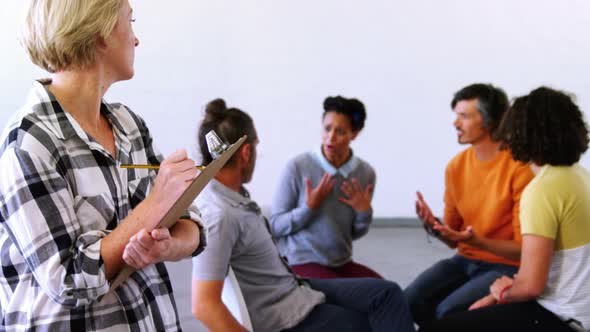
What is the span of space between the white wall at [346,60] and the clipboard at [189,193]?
3.50 metres

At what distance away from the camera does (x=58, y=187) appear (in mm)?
1070

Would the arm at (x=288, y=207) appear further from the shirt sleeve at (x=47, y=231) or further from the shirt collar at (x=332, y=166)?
the shirt sleeve at (x=47, y=231)

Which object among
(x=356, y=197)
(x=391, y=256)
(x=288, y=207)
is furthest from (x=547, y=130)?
(x=391, y=256)

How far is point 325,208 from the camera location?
2.72 m

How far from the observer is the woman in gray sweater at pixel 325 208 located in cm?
265

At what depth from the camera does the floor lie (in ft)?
12.5

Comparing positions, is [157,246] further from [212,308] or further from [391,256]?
[391,256]

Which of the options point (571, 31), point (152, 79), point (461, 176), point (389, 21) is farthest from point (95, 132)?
point (571, 31)

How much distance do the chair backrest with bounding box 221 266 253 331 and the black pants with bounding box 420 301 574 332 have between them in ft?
1.88

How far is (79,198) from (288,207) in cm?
165

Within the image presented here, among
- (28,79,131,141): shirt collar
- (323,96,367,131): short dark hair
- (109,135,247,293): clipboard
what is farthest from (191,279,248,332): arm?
(323,96,367,131): short dark hair

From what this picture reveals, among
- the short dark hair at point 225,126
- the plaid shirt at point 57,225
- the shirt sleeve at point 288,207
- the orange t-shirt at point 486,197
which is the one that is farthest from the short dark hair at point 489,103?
the plaid shirt at point 57,225

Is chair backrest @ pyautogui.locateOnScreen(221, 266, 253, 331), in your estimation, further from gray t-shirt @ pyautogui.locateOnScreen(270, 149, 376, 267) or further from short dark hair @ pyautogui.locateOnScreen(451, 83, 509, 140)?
short dark hair @ pyautogui.locateOnScreen(451, 83, 509, 140)

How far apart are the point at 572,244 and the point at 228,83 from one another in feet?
10.2
